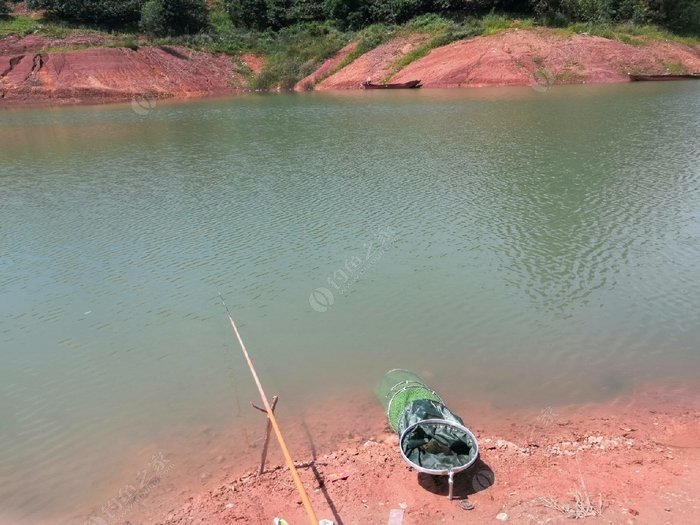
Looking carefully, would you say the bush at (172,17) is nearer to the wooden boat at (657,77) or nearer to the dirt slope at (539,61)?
the dirt slope at (539,61)

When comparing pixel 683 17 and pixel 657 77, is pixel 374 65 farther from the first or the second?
pixel 683 17

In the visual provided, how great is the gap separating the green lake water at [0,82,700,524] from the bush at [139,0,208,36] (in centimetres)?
4403

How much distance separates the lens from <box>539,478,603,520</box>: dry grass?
560cm

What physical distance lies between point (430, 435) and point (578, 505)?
1.67 meters

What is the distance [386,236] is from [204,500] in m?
8.94

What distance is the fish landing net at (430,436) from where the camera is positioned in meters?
6.09

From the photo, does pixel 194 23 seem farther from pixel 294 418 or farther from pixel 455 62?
pixel 294 418

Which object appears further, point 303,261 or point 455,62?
point 455,62

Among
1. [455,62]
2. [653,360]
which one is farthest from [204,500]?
[455,62]

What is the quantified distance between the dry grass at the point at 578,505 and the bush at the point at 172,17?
67.1 m

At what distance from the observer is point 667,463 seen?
6266mm

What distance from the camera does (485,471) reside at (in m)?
6.38

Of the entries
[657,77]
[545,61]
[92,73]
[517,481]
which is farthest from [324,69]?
[517,481]

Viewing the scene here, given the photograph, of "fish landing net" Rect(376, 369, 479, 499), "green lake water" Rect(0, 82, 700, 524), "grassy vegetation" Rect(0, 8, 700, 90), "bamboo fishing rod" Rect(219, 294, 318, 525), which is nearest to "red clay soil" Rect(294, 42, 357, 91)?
"grassy vegetation" Rect(0, 8, 700, 90)
